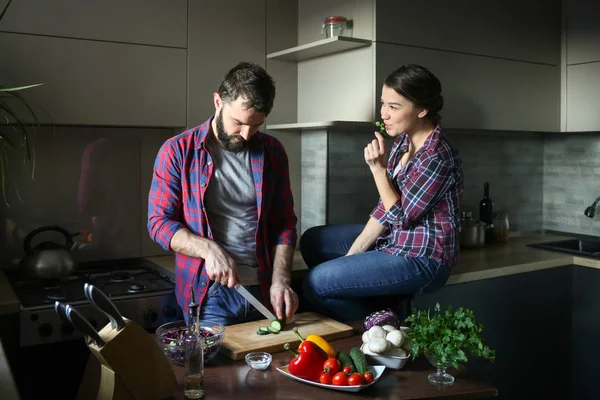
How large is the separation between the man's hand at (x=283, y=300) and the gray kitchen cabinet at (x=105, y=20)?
131cm

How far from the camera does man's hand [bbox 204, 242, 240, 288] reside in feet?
6.90

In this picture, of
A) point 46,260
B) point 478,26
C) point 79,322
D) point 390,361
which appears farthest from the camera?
point 478,26

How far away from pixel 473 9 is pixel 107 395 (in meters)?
2.53

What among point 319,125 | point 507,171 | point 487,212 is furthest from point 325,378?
point 507,171

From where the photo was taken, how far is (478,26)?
3248 millimetres

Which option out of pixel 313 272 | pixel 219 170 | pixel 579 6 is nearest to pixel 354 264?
pixel 313 272

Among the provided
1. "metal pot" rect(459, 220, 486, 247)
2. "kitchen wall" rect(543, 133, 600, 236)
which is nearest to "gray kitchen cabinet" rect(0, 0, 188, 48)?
"metal pot" rect(459, 220, 486, 247)

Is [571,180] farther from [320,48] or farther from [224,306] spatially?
[224,306]

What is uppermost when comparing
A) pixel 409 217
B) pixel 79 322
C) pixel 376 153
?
pixel 376 153

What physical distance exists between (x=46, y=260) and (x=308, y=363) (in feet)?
4.60

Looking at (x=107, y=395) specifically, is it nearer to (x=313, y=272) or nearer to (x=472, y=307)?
(x=313, y=272)

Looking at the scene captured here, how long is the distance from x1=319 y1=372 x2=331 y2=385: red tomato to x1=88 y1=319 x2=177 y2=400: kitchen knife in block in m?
0.36

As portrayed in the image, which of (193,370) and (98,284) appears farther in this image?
(98,284)

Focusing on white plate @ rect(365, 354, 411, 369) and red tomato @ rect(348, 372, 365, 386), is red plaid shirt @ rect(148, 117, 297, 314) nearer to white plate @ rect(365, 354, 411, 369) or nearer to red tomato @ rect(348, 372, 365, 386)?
white plate @ rect(365, 354, 411, 369)
